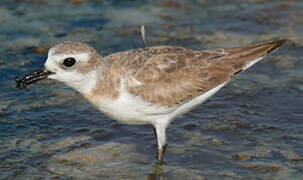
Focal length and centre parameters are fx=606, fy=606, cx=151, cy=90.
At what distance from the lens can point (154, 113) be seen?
7.37 meters

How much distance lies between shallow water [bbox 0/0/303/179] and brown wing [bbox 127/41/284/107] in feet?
2.95

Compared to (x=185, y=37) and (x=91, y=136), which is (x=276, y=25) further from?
(x=91, y=136)

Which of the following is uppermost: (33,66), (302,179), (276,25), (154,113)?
(276,25)

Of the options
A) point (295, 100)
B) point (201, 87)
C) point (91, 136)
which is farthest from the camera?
point (295, 100)

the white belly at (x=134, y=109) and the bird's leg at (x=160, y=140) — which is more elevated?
the white belly at (x=134, y=109)

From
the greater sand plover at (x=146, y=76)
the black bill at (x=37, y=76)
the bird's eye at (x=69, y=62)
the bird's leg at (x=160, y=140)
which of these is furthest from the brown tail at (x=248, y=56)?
the black bill at (x=37, y=76)

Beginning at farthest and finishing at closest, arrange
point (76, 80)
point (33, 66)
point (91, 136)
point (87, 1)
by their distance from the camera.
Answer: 1. point (87, 1)
2. point (33, 66)
3. point (91, 136)
4. point (76, 80)

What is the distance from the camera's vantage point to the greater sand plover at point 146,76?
7.01 m

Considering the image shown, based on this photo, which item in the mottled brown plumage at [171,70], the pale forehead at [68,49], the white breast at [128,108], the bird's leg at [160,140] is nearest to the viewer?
the pale forehead at [68,49]

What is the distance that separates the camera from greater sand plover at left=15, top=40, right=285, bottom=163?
7.01m

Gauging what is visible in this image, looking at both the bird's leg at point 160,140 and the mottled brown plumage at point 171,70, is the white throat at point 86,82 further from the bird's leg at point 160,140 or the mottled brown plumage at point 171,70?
the bird's leg at point 160,140

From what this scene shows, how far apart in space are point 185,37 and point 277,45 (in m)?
3.48

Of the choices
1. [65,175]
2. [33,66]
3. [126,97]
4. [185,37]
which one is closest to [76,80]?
[126,97]

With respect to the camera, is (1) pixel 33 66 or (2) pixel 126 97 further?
(1) pixel 33 66
